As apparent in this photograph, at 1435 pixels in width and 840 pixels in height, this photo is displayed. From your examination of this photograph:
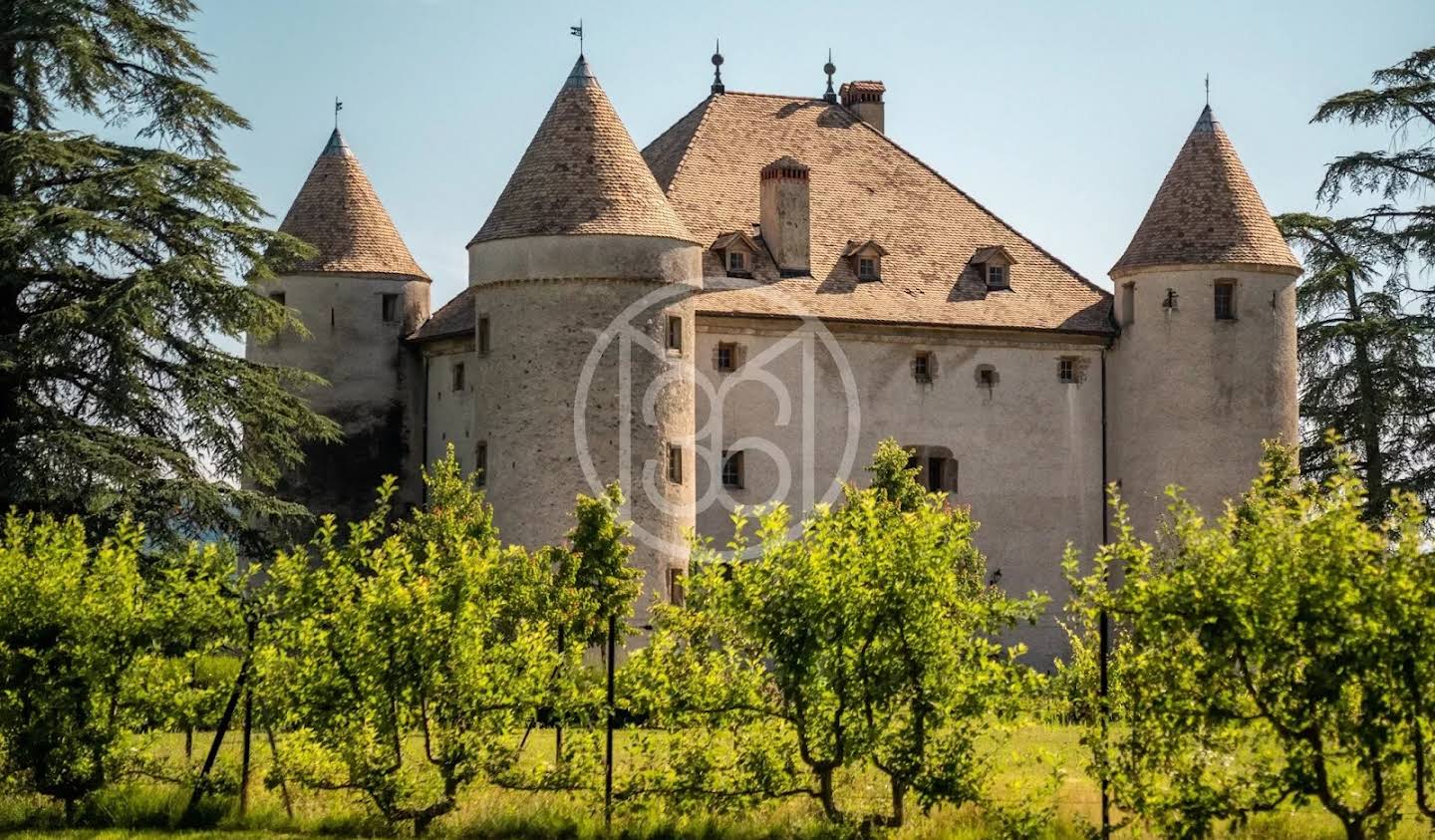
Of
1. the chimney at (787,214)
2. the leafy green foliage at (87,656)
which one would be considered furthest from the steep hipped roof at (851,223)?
the leafy green foliage at (87,656)

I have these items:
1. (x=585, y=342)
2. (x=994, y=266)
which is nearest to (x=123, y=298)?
(x=585, y=342)

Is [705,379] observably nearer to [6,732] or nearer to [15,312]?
[15,312]

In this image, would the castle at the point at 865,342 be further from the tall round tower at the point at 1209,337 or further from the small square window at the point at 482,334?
the small square window at the point at 482,334

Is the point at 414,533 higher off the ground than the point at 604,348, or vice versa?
the point at 604,348

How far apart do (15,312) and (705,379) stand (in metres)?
13.6

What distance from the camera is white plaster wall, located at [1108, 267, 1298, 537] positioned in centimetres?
4625

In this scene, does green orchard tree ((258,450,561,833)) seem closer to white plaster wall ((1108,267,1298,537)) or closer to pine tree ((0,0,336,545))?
pine tree ((0,0,336,545))

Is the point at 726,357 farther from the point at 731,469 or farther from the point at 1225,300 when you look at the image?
the point at 1225,300

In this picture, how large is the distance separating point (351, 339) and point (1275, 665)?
1167 inches

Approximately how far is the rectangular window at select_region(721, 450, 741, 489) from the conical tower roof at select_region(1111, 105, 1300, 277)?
9126 millimetres

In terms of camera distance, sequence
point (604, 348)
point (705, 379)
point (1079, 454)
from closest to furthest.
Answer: point (604, 348) → point (705, 379) → point (1079, 454)

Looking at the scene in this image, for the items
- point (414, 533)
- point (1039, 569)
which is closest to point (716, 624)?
point (414, 533)

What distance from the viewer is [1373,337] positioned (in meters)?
50.6

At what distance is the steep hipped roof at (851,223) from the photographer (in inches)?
1801
